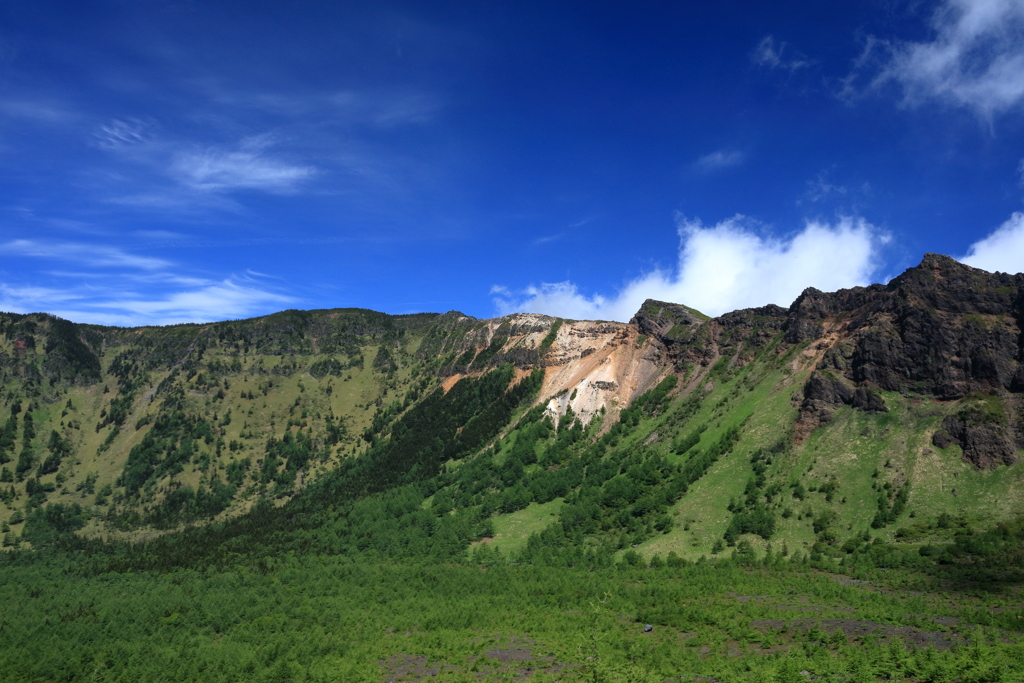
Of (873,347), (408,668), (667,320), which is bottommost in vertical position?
(408,668)

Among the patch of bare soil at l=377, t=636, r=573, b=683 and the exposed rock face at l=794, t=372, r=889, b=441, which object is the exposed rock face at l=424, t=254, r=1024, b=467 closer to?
the exposed rock face at l=794, t=372, r=889, b=441

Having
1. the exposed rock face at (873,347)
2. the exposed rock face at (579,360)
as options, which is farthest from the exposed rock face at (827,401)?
the exposed rock face at (579,360)

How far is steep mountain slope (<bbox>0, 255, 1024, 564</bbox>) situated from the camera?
Answer: 9131 centimetres

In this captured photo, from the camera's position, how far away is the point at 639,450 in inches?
4887

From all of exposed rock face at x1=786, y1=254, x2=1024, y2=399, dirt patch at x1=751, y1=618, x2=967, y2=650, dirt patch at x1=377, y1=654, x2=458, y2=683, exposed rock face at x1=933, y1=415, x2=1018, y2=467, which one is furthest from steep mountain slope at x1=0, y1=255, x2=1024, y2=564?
dirt patch at x1=377, y1=654, x2=458, y2=683

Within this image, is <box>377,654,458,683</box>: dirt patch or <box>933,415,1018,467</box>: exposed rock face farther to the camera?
<box>933,415,1018,467</box>: exposed rock face

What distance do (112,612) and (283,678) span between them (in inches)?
1521

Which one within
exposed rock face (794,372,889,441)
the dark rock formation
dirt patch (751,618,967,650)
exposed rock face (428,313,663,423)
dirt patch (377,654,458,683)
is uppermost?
the dark rock formation

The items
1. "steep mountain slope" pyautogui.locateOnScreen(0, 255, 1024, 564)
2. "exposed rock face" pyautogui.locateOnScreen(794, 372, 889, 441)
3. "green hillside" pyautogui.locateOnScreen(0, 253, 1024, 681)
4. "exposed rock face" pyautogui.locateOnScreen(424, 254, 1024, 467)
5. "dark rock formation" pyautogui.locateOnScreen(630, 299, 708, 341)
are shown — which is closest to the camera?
"green hillside" pyautogui.locateOnScreen(0, 253, 1024, 681)

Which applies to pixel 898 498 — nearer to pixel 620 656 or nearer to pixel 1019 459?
pixel 1019 459

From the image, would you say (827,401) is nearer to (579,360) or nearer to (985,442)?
(985,442)

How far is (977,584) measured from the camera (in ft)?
214

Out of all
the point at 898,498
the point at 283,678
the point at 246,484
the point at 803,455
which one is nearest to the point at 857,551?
the point at 898,498

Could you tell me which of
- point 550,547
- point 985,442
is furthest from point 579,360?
point 985,442
